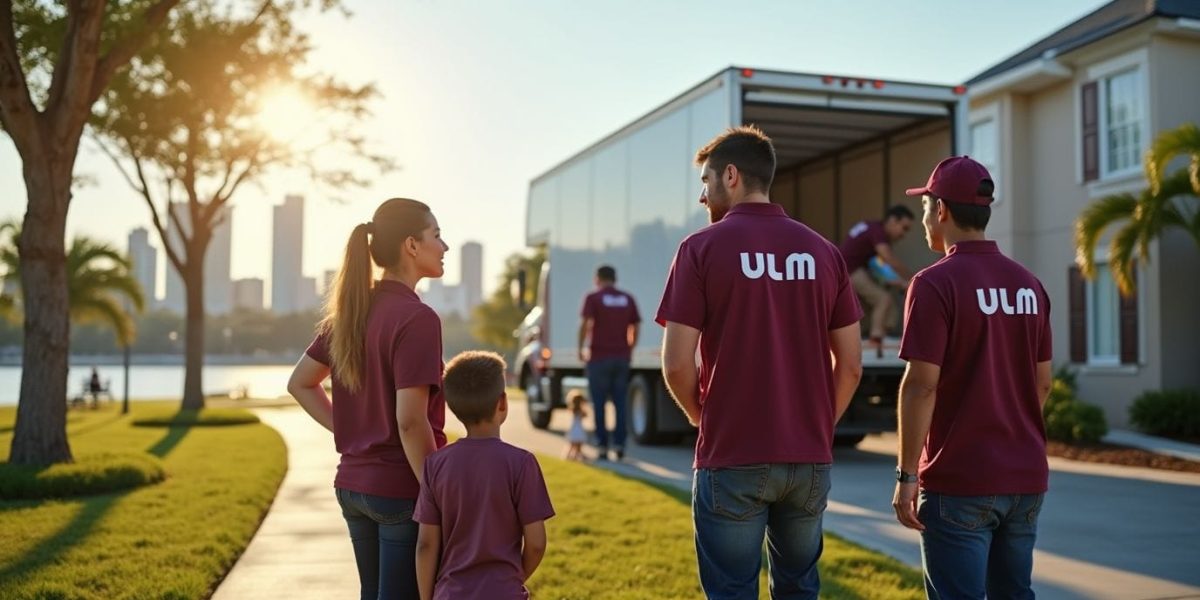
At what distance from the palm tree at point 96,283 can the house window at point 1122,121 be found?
944 inches

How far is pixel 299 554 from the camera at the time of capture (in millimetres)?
7031

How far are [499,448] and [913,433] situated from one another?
4.20 ft

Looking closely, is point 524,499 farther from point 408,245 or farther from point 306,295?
point 306,295

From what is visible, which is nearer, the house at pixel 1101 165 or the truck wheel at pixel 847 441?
the truck wheel at pixel 847 441

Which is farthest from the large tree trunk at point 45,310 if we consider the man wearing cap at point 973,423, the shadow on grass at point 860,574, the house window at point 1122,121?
the house window at point 1122,121

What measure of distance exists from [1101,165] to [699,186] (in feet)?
30.4

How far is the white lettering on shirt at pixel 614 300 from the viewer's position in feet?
39.6

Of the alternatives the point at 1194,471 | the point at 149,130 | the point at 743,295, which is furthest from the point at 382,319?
the point at 149,130

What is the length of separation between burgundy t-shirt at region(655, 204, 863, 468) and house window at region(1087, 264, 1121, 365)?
54.2 feet

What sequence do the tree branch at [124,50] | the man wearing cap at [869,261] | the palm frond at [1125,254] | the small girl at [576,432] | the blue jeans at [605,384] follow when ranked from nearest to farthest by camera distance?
1. the tree branch at [124,50]
2. the man wearing cap at [869,261]
3. the blue jeans at [605,384]
4. the small girl at [576,432]
5. the palm frond at [1125,254]

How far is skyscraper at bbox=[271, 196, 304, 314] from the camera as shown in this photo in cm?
4088

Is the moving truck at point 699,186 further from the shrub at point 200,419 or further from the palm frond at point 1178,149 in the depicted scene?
the shrub at point 200,419

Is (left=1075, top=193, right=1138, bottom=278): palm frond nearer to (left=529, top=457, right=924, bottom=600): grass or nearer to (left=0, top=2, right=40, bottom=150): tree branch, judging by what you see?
(left=529, top=457, right=924, bottom=600): grass

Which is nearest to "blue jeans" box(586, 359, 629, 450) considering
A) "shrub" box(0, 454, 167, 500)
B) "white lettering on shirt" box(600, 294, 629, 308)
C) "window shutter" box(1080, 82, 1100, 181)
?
"white lettering on shirt" box(600, 294, 629, 308)
